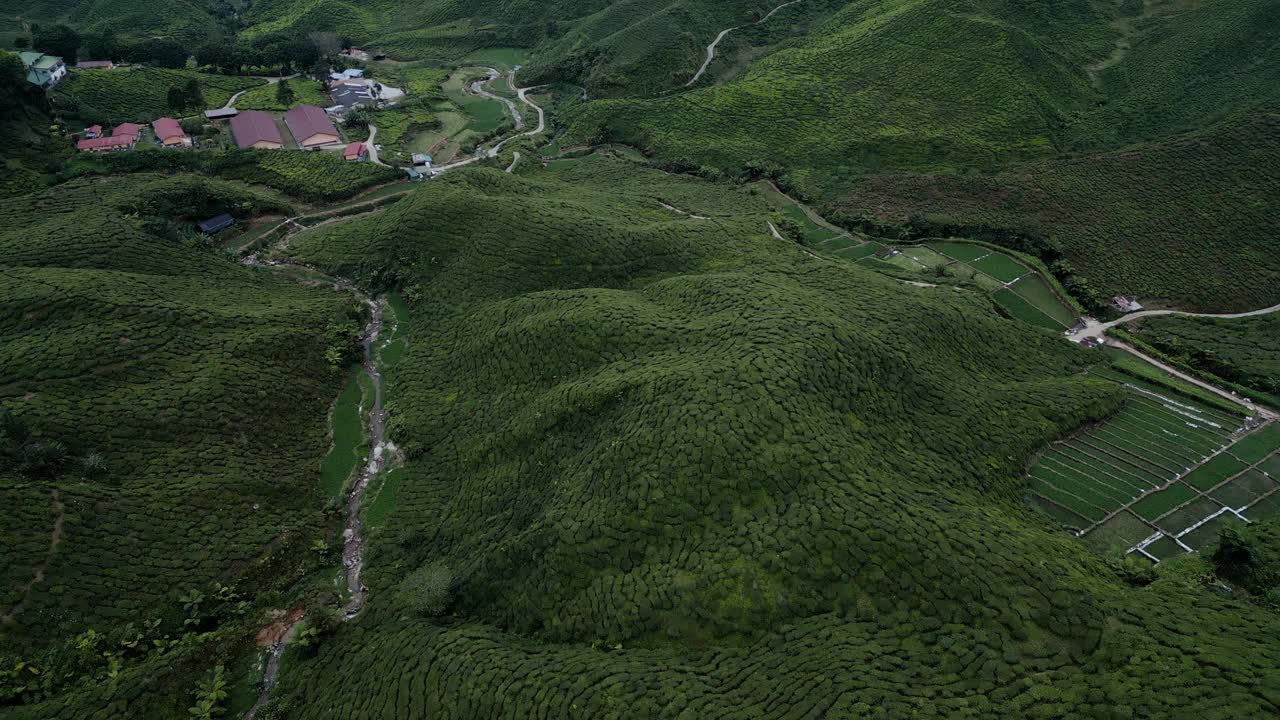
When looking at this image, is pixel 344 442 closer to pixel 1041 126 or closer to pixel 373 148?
pixel 373 148

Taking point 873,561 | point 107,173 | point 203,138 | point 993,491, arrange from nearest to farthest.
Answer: point 873,561 → point 993,491 → point 107,173 → point 203,138

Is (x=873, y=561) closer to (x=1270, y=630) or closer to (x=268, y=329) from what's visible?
(x=1270, y=630)

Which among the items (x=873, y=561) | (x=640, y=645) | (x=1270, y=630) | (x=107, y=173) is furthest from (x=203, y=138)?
(x=1270, y=630)

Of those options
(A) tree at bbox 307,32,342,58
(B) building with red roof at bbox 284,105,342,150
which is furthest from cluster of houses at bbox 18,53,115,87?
(A) tree at bbox 307,32,342,58

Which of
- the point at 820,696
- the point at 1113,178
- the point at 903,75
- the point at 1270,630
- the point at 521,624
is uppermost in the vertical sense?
the point at 903,75

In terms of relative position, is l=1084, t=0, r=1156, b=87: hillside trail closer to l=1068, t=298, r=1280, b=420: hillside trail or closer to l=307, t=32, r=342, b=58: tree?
l=1068, t=298, r=1280, b=420: hillside trail
